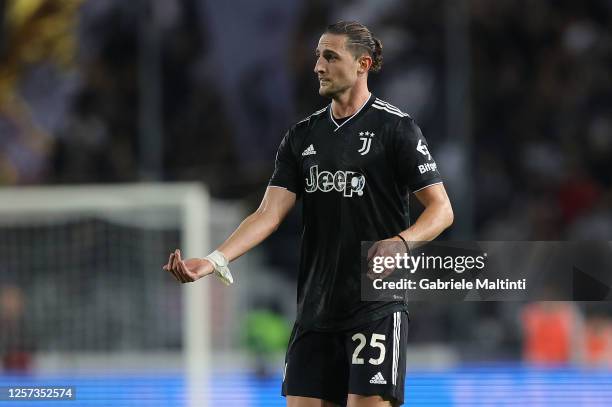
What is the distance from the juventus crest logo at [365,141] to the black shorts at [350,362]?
576 millimetres

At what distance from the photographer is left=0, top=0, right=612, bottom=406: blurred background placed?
13.7m

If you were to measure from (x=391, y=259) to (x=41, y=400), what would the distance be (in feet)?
6.56

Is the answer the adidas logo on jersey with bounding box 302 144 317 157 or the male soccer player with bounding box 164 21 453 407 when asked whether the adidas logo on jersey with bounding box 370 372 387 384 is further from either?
the adidas logo on jersey with bounding box 302 144 317 157

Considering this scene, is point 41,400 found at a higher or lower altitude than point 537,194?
lower

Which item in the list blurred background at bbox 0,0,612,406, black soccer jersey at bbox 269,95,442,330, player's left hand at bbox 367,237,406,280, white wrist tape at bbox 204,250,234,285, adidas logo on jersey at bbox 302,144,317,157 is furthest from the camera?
blurred background at bbox 0,0,612,406

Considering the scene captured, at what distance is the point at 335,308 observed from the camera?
13.0 feet

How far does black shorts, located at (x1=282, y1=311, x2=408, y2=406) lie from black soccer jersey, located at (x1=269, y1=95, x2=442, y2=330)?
5cm

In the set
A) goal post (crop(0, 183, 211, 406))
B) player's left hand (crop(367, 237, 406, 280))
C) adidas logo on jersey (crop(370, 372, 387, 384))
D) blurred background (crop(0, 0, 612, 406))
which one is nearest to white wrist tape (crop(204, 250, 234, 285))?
player's left hand (crop(367, 237, 406, 280))

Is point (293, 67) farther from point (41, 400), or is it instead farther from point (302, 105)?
point (41, 400)

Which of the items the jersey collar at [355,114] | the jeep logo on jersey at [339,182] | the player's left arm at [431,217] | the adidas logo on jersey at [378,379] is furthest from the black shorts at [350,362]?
the jersey collar at [355,114]

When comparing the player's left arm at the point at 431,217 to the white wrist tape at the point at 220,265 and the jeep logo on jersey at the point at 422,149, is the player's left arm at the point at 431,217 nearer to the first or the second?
the jeep logo on jersey at the point at 422,149

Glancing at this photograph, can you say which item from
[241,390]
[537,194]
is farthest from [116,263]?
[537,194]

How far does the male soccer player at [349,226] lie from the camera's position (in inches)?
153

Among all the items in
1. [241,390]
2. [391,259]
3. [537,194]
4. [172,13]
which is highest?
[172,13]
